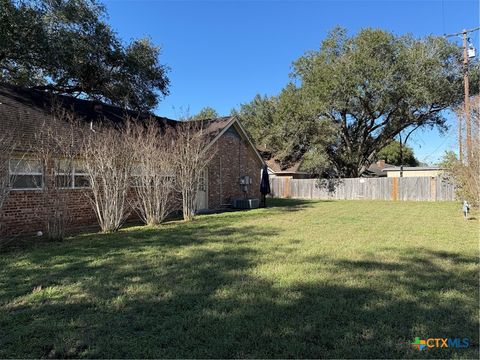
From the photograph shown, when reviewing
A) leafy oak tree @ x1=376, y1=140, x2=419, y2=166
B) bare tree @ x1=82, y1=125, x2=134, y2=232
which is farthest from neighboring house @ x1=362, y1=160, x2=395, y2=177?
bare tree @ x1=82, y1=125, x2=134, y2=232

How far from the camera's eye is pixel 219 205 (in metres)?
16.8

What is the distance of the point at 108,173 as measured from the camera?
9164 millimetres

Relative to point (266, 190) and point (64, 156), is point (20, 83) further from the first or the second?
point (266, 190)

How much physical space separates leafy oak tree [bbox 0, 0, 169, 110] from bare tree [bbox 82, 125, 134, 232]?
758 cm

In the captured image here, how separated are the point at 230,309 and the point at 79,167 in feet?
25.4

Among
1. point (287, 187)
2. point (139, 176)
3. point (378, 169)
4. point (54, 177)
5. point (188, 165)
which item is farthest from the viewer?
point (378, 169)

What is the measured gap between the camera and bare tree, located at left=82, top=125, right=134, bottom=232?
902 centimetres

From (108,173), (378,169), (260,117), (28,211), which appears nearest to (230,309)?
(108,173)

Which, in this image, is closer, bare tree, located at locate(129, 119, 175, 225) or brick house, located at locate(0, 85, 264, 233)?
brick house, located at locate(0, 85, 264, 233)

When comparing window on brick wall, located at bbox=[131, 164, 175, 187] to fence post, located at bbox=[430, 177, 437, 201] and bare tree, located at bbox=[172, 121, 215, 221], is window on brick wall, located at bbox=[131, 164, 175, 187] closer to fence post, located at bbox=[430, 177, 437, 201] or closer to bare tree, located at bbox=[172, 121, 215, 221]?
bare tree, located at bbox=[172, 121, 215, 221]

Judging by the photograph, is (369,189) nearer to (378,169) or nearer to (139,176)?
(139,176)

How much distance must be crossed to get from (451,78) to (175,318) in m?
26.8

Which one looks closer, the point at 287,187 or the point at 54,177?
the point at 54,177

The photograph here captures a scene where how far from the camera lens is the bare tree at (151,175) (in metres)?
10.1
